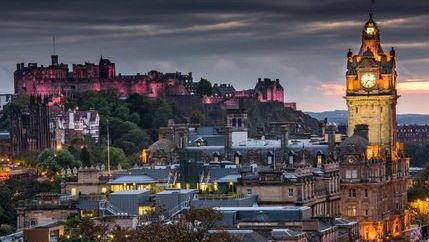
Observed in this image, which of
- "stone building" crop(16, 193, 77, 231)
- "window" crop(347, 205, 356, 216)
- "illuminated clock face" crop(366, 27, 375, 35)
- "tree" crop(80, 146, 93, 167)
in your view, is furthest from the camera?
"tree" crop(80, 146, 93, 167)

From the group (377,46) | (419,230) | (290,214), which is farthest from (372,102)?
(290,214)

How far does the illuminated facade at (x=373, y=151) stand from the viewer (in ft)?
511

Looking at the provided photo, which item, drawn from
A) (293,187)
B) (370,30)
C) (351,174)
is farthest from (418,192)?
(293,187)

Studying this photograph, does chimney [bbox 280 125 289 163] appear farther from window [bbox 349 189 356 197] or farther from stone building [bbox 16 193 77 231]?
stone building [bbox 16 193 77 231]

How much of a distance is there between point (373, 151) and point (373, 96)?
10011mm

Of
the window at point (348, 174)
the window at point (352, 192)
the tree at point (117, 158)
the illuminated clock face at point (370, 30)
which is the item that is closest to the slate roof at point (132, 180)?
the window at point (352, 192)

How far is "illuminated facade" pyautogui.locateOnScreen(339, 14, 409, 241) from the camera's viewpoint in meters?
156

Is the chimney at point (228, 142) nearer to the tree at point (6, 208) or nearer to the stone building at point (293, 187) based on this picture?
the stone building at point (293, 187)

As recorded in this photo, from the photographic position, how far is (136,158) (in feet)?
645

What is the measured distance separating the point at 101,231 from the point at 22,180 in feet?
218

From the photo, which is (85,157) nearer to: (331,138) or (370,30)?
(370,30)

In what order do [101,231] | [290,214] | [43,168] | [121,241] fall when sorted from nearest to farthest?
1. [121,241]
2. [101,231]
3. [290,214]
4. [43,168]

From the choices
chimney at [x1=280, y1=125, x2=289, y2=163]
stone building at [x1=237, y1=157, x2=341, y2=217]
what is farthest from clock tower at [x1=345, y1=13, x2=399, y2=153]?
stone building at [x1=237, y1=157, x2=341, y2=217]

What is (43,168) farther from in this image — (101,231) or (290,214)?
(101,231)
